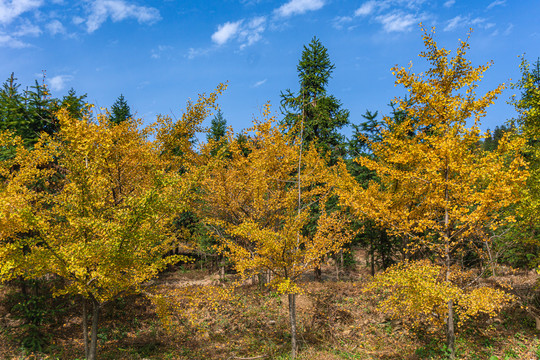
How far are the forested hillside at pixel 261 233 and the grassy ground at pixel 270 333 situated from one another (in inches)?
2.8

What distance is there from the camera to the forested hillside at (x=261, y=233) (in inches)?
278

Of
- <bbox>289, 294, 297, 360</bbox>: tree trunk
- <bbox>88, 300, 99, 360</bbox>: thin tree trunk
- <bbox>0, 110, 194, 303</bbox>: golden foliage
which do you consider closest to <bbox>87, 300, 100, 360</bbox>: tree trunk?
<bbox>88, 300, 99, 360</bbox>: thin tree trunk

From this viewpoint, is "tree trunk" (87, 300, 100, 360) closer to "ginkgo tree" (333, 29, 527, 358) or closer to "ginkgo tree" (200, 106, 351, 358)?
"ginkgo tree" (200, 106, 351, 358)

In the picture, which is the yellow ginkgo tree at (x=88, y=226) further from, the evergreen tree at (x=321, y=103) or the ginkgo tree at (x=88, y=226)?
the evergreen tree at (x=321, y=103)

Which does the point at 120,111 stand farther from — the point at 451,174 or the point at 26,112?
the point at 451,174

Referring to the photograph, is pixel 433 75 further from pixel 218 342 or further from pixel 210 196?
pixel 218 342

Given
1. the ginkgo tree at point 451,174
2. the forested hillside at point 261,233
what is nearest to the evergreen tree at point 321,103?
the forested hillside at point 261,233

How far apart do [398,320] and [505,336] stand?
3.22 meters

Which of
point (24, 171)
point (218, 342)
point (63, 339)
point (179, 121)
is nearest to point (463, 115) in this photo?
point (179, 121)

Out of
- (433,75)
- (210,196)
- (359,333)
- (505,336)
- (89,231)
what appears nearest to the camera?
(89,231)

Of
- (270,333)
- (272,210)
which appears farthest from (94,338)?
(272,210)

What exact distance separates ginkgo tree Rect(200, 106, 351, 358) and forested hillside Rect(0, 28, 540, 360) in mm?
82

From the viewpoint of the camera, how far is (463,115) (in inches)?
306

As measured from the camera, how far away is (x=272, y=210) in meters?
11.3
